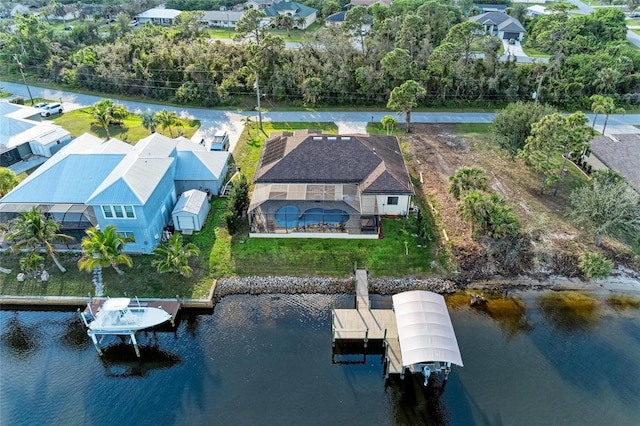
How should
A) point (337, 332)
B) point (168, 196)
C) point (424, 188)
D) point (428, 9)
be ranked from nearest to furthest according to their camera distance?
point (337, 332)
point (168, 196)
point (424, 188)
point (428, 9)

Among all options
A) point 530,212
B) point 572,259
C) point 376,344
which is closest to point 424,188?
point 530,212

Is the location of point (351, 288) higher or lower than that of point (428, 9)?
lower

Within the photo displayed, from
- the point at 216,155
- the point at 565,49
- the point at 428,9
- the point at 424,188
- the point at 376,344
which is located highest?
the point at 428,9

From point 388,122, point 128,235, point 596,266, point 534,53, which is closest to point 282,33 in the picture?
point 534,53

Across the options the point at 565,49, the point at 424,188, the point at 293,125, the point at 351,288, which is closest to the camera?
the point at 351,288

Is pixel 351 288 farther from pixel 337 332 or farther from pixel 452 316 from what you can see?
pixel 452 316

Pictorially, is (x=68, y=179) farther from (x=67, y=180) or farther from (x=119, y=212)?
(x=119, y=212)

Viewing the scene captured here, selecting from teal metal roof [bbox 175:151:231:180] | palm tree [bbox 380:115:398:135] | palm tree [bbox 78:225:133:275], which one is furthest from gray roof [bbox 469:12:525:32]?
palm tree [bbox 78:225:133:275]

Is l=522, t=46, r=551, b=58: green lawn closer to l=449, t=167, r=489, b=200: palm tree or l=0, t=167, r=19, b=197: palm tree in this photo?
l=449, t=167, r=489, b=200: palm tree
